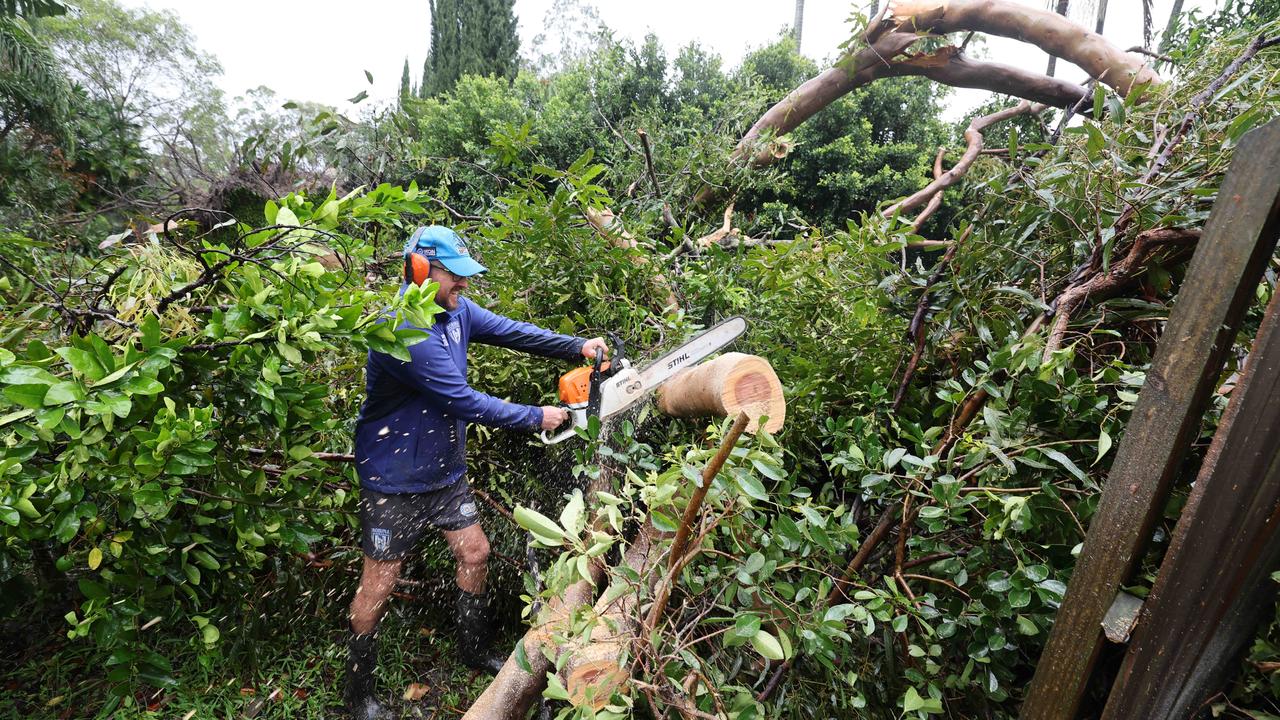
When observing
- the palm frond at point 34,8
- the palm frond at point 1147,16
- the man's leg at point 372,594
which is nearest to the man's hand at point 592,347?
the man's leg at point 372,594

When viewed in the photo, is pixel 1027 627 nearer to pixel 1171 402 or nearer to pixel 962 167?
pixel 1171 402

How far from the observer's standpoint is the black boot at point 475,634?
90.0 inches

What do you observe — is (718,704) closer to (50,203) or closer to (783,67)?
(50,203)

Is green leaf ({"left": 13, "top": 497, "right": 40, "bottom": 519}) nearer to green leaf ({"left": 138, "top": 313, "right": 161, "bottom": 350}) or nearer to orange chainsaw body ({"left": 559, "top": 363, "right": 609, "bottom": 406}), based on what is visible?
green leaf ({"left": 138, "top": 313, "right": 161, "bottom": 350})

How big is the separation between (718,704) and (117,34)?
124 ft

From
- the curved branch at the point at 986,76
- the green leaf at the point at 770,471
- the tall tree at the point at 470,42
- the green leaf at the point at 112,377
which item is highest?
the tall tree at the point at 470,42

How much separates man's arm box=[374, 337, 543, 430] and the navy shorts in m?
0.38

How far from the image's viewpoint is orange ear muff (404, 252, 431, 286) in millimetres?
2111

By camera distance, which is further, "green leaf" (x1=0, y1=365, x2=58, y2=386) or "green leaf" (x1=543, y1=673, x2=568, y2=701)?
"green leaf" (x1=0, y1=365, x2=58, y2=386)

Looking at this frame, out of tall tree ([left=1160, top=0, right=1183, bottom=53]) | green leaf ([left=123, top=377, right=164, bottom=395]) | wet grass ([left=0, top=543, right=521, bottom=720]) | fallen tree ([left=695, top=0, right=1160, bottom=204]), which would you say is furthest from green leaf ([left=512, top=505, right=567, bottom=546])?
tall tree ([left=1160, top=0, right=1183, bottom=53])

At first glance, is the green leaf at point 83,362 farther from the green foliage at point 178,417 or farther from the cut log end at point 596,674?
the cut log end at point 596,674

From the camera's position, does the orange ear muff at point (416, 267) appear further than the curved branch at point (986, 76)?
No

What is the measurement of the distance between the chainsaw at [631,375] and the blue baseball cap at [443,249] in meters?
0.65

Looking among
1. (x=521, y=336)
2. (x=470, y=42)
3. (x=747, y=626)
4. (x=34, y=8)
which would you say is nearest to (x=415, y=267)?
(x=521, y=336)
